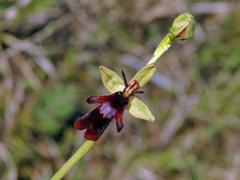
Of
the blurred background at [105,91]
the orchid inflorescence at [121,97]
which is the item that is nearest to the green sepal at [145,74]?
the orchid inflorescence at [121,97]

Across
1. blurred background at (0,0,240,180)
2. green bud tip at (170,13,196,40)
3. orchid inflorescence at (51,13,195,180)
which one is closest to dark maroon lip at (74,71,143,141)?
orchid inflorescence at (51,13,195,180)

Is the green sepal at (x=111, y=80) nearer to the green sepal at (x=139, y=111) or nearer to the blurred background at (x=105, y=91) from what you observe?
the green sepal at (x=139, y=111)

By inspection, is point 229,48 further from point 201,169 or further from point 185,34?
point 185,34

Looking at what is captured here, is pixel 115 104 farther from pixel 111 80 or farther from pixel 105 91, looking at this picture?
pixel 105 91

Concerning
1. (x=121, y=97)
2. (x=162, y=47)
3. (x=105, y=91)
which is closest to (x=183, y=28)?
(x=162, y=47)

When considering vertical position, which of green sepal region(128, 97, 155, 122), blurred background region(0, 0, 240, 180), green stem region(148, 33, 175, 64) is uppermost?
green stem region(148, 33, 175, 64)

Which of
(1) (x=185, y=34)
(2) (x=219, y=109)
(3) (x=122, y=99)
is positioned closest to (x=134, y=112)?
(3) (x=122, y=99)

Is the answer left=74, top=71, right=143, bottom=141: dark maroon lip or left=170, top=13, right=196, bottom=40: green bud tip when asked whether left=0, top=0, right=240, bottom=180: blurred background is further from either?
left=170, top=13, right=196, bottom=40: green bud tip
